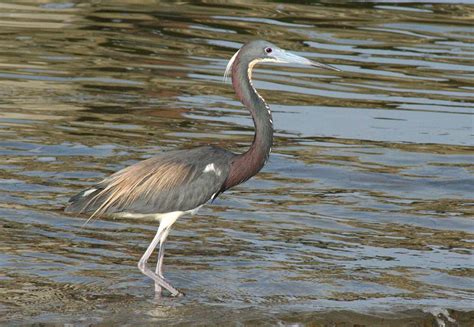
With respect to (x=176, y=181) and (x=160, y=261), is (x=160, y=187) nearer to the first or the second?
(x=176, y=181)

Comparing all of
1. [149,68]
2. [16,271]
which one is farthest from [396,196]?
[149,68]

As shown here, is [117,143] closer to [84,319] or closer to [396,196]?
[396,196]

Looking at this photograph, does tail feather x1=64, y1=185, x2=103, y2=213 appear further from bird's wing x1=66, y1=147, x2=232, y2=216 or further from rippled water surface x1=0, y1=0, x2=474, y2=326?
rippled water surface x1=0, y1=0, x2=474, y2=326

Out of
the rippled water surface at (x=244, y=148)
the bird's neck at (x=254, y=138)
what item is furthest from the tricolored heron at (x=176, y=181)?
the rippled water surface at (x=244, y=148)

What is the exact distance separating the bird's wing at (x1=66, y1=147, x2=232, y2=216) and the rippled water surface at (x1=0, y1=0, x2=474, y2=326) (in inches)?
22.3

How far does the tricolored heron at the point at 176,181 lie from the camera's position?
383 inches

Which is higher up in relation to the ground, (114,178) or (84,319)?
(114,178)

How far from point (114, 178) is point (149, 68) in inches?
339

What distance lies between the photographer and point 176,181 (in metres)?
9.81

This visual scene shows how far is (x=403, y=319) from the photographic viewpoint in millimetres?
8992

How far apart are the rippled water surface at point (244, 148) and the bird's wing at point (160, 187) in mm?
566

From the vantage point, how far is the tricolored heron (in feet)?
31.9

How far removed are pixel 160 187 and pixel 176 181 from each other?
0.44 ft

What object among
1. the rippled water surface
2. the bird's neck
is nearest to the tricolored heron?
the bird's neck
